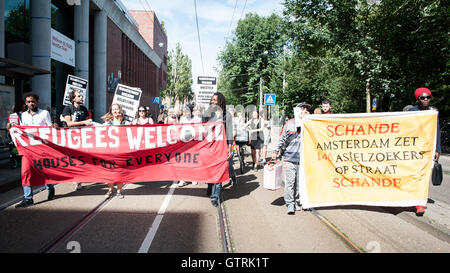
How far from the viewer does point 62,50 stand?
56.6 feet

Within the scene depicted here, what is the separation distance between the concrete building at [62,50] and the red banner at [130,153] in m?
4.24

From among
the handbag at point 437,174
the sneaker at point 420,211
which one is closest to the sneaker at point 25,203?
the sneaker at point 420,211

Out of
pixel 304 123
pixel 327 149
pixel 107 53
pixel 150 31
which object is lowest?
pixel 327 149

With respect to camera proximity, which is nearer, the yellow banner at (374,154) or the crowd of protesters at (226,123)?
the yellow banner at (374,154)

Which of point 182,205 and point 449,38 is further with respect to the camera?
point 449,38

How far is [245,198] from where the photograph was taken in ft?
20.1

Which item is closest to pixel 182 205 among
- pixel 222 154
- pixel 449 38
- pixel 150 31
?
pixel 222 154

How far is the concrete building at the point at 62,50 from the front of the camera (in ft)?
39.4

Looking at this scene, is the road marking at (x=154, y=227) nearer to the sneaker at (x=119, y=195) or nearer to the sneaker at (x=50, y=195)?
the sneaker at (x=119, y=195)

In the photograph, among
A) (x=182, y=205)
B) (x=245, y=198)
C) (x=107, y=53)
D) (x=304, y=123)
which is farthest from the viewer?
(x=107, y=53)

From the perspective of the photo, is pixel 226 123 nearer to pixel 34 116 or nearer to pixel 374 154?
pixel 374 154

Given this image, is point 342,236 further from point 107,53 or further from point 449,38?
point 107,53

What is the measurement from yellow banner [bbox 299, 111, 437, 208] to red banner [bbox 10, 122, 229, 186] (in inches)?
69.9

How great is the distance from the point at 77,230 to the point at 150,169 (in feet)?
5.91
